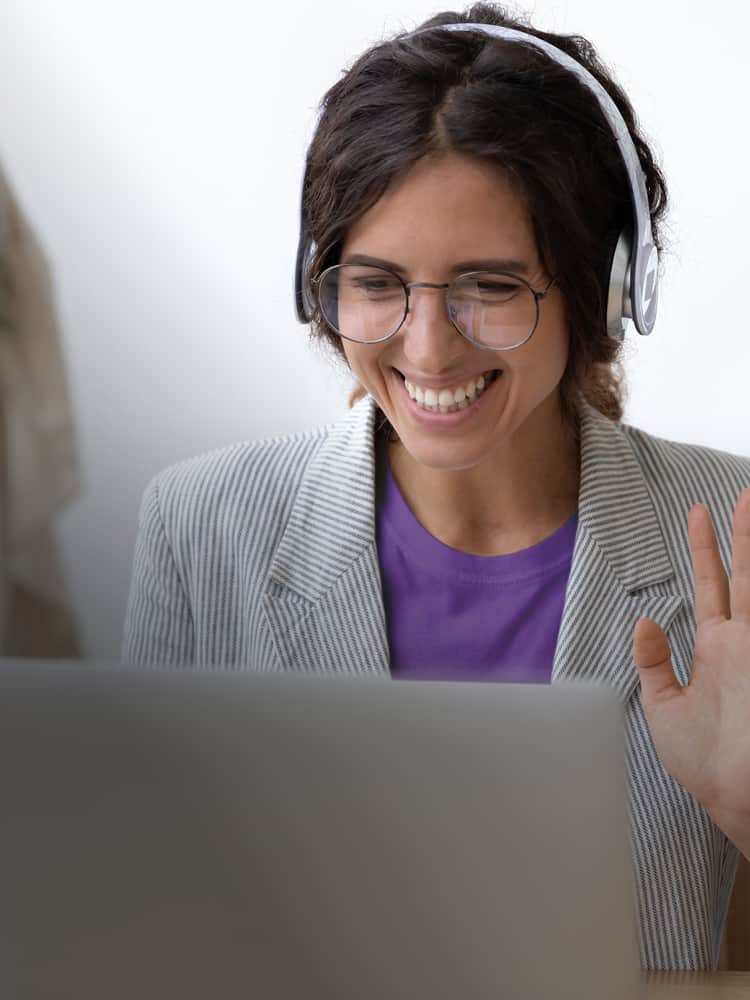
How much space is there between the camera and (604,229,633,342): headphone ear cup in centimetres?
111

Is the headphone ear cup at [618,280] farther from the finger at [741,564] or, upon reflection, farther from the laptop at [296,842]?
the laptop at [296,842]

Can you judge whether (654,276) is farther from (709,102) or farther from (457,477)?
(709,102)

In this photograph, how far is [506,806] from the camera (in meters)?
0.53

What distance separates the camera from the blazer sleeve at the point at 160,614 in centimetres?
129

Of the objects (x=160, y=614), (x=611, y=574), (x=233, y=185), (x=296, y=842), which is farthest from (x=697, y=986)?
(x=233, y=185)

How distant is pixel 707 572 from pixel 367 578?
15.4 inches

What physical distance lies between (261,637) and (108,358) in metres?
1.33

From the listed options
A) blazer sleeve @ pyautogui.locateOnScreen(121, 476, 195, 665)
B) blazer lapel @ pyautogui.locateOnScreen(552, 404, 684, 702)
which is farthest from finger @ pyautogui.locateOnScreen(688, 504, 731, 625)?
blazer sleeve @ pyautogui.locateOnScreen(121, 476, 195, 665)

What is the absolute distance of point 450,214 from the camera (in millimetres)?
1055

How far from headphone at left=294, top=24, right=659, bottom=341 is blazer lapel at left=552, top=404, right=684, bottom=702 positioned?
0.16 metres

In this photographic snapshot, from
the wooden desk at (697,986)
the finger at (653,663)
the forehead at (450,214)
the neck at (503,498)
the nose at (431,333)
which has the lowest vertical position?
the wooden desk at (697,986)

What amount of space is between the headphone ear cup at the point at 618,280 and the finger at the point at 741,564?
25 cm

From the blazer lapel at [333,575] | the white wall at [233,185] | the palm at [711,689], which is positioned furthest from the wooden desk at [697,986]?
the white wall at [233,185]

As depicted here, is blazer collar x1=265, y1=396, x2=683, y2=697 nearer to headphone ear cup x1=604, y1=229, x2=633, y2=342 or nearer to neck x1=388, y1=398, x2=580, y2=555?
neck x1=388, y1=398, x2=580, y2=555
